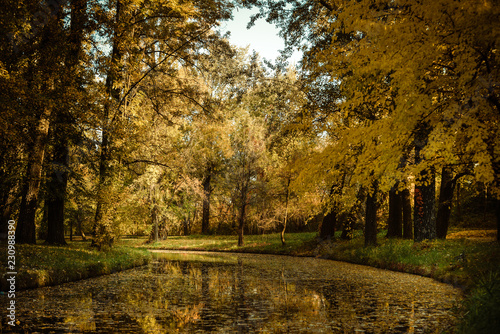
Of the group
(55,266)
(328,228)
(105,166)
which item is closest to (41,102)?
(55,266)

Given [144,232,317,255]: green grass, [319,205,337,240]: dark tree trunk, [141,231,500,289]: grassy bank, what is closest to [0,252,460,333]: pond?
[141,231,500,289]: grassy bank

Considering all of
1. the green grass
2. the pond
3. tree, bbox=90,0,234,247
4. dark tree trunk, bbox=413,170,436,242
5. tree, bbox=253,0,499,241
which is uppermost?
tree, bbox=90,0,234,247

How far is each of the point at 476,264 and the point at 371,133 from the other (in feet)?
20.3

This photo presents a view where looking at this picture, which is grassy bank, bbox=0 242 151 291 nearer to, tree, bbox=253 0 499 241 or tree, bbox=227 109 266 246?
tree, bbox=253 0 499 241

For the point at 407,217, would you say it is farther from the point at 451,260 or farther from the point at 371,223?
the point at 451,260

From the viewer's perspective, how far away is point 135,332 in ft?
19.4

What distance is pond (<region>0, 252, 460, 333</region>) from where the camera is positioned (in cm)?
631

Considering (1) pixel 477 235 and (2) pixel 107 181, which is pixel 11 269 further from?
(1) pixel 477 235

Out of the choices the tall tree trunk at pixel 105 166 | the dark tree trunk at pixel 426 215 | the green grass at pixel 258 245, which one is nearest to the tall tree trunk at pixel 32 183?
the tall tree trunk at pixel 105 166

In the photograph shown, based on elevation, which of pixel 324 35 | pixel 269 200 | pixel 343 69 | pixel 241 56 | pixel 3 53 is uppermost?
pixel 241 56

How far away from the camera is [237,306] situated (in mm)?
8125

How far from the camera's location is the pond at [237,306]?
249 inches

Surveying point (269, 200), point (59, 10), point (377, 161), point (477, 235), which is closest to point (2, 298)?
point (377, 161)

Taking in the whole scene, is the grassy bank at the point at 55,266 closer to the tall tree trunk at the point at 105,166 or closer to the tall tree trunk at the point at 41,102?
the tall tree trunk at the point at 105,166
